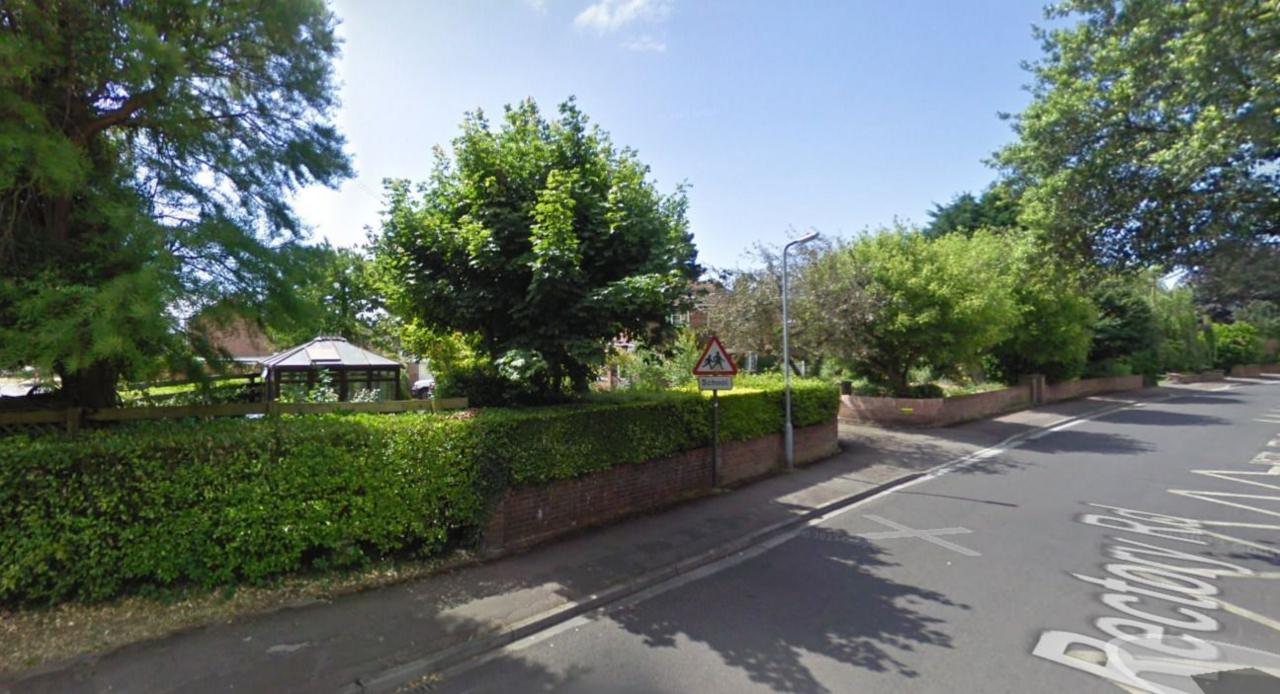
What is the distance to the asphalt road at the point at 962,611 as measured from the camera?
150 inches

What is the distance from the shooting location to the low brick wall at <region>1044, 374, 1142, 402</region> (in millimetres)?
25189

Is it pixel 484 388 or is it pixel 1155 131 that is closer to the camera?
pixel 484 388

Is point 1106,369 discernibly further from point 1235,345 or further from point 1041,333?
point 1235,345

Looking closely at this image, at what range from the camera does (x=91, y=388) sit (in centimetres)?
500

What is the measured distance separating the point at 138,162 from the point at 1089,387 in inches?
1443

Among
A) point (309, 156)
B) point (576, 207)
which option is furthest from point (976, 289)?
point (309, 156)

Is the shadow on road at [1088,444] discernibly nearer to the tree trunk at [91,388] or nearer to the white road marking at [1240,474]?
the white road marking at [1240,474]

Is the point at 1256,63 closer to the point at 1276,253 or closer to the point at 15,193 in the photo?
the point at 1276,253

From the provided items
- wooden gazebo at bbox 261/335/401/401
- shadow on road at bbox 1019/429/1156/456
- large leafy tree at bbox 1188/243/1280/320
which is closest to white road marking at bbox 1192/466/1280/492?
shadow on road at bbox 1019/429/1156/456

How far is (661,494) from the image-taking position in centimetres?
812

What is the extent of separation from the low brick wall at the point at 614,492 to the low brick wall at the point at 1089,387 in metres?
21.5

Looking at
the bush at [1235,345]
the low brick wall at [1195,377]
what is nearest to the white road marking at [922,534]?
the low brick wall at [1195,377]

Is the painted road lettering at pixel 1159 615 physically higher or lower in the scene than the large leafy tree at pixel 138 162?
lower

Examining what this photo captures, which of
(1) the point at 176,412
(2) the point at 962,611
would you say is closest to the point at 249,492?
(1) the point at 176,412
